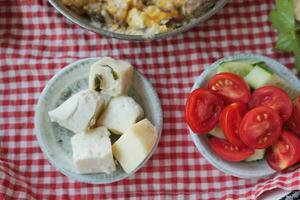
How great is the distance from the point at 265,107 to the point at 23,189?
687mm

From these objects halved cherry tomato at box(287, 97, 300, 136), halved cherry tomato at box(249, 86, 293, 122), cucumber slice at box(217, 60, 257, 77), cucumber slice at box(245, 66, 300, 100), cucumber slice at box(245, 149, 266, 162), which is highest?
cucumber slice at box(217, 60, 257, 77)

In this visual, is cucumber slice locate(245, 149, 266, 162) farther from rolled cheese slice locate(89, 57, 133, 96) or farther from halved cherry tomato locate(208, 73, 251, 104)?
rolled cheese slice locate(89, 57, 133, 96)

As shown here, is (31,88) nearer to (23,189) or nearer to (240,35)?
(23,189)

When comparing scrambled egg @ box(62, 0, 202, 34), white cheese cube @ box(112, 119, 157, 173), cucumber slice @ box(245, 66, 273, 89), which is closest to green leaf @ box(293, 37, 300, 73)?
cucumber slice @ box(245, 66, 273, 89)

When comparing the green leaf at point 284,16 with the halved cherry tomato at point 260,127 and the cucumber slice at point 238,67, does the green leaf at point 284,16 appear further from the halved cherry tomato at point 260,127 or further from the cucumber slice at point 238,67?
the halved cherry tomato at point 260,127

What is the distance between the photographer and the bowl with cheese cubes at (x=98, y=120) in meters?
1.51

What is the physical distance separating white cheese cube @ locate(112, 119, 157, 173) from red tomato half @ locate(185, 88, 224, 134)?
110 millimetres

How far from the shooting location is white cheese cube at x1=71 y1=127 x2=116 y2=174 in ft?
4.91

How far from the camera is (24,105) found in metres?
1.65

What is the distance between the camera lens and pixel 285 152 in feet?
4.91

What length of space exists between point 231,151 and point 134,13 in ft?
1.47

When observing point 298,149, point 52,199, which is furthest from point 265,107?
point 52,199

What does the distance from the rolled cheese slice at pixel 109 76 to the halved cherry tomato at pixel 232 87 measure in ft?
0.80

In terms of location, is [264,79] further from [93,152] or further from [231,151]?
[93,152]
